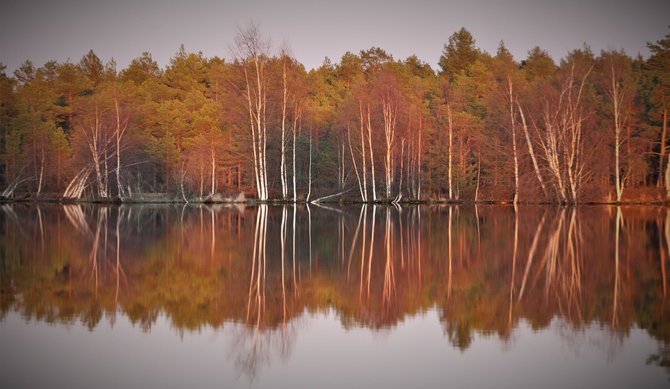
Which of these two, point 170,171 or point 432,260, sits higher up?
point 170,171

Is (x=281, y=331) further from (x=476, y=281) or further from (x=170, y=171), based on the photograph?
(x=170, y=171)

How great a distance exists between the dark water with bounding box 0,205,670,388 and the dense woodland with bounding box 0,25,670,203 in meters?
28.2

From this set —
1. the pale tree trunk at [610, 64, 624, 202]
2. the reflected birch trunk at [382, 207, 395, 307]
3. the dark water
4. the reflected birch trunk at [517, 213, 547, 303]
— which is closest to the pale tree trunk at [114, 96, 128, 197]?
the dark water

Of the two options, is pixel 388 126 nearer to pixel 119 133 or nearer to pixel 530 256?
pixel 119 133

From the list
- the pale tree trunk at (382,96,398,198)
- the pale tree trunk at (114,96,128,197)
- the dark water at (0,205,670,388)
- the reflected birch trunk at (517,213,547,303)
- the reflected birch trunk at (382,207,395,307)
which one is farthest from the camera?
the pale tree trunk at (114,96,128,197)

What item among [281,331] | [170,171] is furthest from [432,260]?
[170,171]

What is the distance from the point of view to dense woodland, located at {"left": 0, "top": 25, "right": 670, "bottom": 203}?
43.4 metres

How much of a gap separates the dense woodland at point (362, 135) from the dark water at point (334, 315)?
28205mm

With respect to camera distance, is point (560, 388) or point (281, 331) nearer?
point (560, 388)

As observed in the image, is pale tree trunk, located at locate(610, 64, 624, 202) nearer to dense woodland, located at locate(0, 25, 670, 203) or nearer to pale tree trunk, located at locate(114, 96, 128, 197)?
dense woodland, located at locate(0, 25, 670, 203)

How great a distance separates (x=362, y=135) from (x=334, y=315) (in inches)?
1421

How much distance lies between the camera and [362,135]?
44.4 meters

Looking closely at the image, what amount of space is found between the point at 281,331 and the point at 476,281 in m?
4.71

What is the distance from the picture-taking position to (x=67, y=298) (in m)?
9.60
